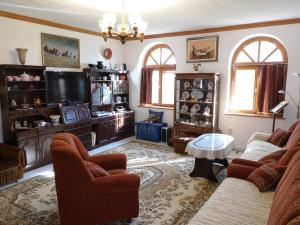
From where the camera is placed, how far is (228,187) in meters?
2.36

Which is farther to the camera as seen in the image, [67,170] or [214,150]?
[214,150]

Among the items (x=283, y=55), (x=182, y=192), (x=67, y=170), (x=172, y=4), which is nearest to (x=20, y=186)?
(x=67, y=170)

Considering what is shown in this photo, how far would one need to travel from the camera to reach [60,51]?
4.99 m

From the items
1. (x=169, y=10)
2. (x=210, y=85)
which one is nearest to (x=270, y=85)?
(x=210, y=85)

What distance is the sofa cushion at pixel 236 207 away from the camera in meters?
1.81

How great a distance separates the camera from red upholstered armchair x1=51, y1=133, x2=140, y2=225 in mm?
2270

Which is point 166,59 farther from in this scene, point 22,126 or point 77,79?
point 22,126

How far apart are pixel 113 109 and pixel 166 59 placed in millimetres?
1939

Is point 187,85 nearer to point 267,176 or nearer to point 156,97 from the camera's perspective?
point 156,97

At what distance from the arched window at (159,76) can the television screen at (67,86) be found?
5.76ft

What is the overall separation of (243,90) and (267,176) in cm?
329

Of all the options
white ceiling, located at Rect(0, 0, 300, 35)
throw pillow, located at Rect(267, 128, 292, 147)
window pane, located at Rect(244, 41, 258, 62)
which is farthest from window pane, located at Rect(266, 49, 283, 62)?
throw pillow, located at Rect(267, 128, 292, 147)

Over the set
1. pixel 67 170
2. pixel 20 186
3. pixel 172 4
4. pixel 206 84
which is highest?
pixel 172 4

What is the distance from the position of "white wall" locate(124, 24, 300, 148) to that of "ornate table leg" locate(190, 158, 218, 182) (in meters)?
1.88
